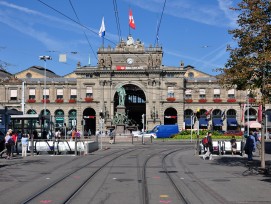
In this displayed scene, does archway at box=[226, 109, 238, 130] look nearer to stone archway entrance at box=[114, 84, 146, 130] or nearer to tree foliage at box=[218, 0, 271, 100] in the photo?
stone archway entrance at box=[114, 84, 146, 130]

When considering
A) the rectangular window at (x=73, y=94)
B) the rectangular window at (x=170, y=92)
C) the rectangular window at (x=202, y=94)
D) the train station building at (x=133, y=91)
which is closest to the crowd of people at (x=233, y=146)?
the train station building at (x=133, y=91)

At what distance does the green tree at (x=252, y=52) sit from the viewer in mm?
18984

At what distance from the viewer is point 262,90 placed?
19125 millimetres

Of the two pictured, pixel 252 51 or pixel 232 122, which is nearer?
pixel 252 51

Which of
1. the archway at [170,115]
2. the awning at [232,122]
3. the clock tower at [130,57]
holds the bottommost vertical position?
the awning at [232,122]

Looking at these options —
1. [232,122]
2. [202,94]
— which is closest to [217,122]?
[232,122]

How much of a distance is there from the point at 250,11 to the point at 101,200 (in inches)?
479

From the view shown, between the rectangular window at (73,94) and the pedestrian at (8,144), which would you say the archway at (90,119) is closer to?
the rectangular window at (73,94)

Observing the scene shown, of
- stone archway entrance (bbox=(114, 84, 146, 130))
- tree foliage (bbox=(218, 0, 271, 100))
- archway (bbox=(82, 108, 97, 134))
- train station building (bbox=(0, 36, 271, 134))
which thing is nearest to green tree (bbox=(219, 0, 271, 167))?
tree foliage (bbox=(218, 0, 271, 100))

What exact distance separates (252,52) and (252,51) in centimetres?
5

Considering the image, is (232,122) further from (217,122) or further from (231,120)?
(217,122)

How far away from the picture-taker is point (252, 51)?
65.6 feet

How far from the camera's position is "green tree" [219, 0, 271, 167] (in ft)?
62.3

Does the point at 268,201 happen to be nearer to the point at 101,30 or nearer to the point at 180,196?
the point at 180,196
